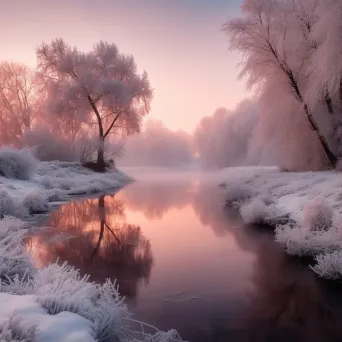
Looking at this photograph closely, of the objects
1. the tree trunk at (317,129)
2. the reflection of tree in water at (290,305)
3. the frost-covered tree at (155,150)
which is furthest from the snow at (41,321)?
the frost-covered tree at (155,150)

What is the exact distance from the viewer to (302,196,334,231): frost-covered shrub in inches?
281

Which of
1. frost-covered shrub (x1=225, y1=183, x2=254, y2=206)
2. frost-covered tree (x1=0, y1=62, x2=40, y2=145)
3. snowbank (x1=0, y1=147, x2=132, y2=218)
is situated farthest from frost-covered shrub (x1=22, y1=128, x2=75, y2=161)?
frost-covered shrub (x1=225, y1=183, x2=254, y2=206)

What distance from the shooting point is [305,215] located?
742 centimetres

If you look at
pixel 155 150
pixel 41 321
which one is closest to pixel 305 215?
pixel 41 321

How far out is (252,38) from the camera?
16.5 m

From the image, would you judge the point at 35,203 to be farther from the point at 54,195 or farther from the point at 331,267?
the point at 331,267

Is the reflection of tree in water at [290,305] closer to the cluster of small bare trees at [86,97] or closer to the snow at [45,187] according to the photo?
the snow at [45,187]

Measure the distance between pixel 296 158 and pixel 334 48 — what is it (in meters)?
8.59

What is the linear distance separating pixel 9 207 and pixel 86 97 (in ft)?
60.2

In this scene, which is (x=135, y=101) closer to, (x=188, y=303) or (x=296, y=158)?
(x=296, y=158)

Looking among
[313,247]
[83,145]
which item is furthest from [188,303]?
[83,145]

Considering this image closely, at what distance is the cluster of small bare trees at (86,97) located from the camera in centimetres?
2640

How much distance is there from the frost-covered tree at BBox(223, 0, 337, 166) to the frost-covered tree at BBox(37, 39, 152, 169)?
12580 millimetres

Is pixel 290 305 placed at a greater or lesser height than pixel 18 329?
lesser
